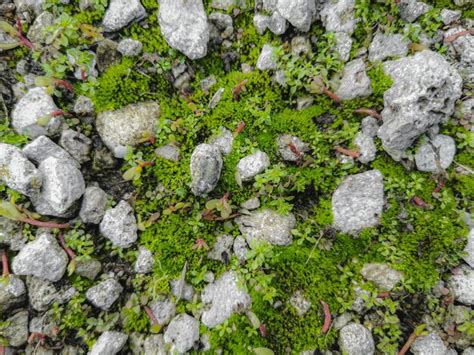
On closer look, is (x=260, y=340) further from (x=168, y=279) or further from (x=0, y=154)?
(x=0, y=154)

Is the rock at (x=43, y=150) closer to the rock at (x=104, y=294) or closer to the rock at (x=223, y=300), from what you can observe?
the rock at (x=104, y=294)

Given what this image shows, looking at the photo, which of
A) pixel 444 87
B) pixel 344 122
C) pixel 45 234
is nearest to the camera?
pixel 444 87

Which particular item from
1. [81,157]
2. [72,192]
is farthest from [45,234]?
[81,157]

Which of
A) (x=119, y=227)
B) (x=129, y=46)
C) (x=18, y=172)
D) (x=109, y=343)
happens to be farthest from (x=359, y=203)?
(x=18, y=172)

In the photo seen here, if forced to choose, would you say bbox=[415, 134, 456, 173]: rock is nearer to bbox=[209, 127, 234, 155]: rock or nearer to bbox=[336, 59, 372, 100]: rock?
bbox=[336, 59, 372, 100]: rock

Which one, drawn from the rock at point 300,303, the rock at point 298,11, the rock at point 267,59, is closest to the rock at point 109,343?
the rock at point 300,303

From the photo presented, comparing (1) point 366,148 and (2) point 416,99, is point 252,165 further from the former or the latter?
(2) point 416,99
